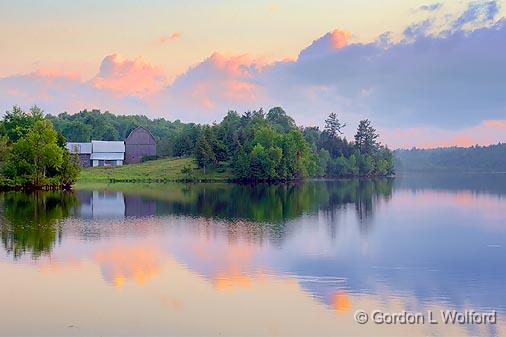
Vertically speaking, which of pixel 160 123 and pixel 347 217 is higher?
pixel 160 123

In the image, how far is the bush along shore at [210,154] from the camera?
72500 millimetres

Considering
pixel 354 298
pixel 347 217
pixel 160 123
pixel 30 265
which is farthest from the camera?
pixel 160 123

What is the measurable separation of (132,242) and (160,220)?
10.1 meters

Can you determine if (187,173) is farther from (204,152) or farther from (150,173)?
(150,173)

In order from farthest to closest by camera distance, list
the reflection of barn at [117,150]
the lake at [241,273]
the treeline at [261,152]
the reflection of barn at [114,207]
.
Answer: the reflection of barn at [117,150], the treeline at [261,152], the reflection of barn at [114,207], the lake at [241,273]

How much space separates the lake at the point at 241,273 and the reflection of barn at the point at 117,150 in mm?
75504

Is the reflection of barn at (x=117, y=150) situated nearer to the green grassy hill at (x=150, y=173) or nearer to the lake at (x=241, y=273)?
the green grassy hill at (x=150, y=173)

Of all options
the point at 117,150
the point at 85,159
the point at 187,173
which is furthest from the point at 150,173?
the point at 85,159

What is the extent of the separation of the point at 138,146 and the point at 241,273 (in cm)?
10376

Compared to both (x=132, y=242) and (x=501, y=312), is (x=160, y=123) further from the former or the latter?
(x=501, y=312)

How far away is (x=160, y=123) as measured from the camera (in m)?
188

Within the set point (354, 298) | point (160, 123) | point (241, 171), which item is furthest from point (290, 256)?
point (160, 123)
